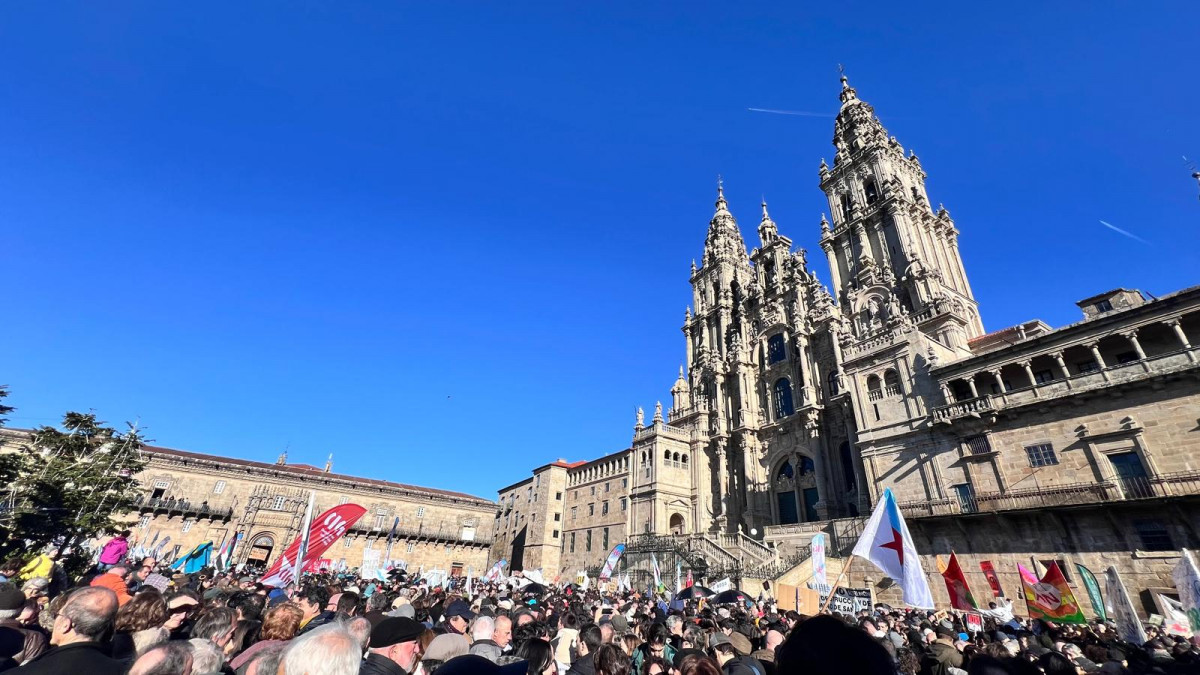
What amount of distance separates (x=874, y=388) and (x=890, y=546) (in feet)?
62.8

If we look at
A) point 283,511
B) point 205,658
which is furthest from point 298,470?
point 205,658

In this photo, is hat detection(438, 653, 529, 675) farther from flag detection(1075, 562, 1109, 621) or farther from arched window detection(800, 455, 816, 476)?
arched window detection(800, 455, 816, 476)

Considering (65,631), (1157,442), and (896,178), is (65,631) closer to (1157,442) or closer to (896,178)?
(1157,442)

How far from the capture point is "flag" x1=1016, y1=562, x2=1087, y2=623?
639 inches

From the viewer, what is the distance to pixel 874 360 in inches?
1147

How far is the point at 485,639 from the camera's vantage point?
593 cm

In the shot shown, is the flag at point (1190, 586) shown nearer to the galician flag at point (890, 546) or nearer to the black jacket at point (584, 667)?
the galician flag at point (890, 546)

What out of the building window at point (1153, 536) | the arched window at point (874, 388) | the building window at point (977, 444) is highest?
the arched window at point (874, 388)

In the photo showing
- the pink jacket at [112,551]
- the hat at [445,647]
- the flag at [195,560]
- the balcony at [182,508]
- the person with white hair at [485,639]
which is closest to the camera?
the hat at [445,647]

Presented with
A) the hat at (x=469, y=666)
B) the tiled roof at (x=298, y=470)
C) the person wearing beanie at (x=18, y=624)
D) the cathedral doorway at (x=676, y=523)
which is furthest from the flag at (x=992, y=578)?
the tiled roof at (x=298, y=470)

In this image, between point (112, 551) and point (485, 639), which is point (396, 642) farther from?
point (112, 551)

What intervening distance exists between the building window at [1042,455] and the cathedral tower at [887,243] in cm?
843

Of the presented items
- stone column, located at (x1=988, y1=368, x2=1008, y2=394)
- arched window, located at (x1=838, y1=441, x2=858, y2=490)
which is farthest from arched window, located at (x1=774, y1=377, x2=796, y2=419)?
stone column, located at (x1=988, y1=368, x2=1008, y2=394)

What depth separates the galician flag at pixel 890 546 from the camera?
11.0 m
